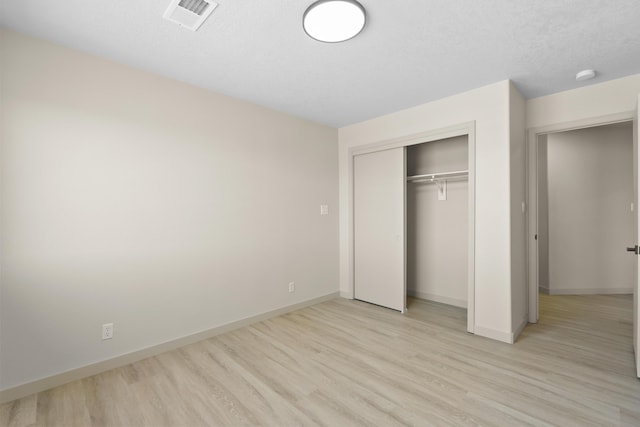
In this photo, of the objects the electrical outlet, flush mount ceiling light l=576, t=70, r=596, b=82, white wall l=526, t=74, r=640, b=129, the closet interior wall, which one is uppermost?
flush mount ceiling light l=576, t=70, r=596, b=82

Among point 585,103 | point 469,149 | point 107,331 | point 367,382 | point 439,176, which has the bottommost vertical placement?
point 367,382

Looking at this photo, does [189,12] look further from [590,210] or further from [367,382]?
[590,210]

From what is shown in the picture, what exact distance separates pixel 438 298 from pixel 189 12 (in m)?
4.13

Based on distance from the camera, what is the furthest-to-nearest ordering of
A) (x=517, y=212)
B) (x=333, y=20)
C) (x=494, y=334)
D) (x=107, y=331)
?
(x=517, y=212), (x=494, y=334), (x=107, y=331), (x=333, y=20)

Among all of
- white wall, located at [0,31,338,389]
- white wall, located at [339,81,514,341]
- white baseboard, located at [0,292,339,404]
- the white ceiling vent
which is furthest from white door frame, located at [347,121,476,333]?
the white ceiling vent

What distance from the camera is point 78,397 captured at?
6.76ft

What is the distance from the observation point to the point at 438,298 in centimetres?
413

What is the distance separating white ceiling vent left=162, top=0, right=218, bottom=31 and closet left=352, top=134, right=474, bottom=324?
8.38 feet

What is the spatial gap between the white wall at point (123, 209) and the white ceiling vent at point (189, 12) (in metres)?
0.93

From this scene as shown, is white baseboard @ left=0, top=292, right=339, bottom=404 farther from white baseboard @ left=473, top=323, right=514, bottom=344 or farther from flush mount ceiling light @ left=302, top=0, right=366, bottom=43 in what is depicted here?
flush mount ceiling light @ left=302, top=0, right=366, bottom=43

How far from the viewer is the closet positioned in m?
3.80

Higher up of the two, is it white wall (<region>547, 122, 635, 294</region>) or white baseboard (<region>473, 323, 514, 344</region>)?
white wall (<region>547, 122, 635, 294</region>)

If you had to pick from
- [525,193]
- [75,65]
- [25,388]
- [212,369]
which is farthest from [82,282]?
[525,193]

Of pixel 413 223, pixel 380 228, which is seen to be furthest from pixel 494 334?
pixel 413 223
